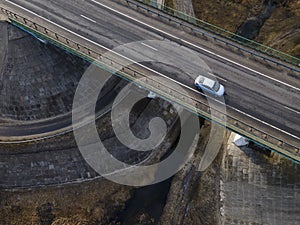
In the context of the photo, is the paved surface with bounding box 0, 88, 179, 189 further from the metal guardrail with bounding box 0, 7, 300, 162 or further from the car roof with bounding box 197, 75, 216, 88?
the car roof with bounding box 197, 75, 216, 88

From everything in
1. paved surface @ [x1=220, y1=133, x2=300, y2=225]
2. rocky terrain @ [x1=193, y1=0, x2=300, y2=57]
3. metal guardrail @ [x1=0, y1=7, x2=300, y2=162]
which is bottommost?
paved surface @ [x1=220, y1=133, x2=300, y2=225]

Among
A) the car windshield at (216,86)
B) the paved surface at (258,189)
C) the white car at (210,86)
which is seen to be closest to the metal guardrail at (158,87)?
the white car at (210,86)

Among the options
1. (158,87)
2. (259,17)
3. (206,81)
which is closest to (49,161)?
(158,87)

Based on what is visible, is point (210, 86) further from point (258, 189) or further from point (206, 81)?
point (258, 189)

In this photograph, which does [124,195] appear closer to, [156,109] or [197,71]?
[156,109]

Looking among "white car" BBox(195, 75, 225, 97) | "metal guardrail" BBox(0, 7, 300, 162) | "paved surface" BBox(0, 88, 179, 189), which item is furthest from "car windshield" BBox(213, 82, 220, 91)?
"paved surface" BBox(0, 88, 179, 189)

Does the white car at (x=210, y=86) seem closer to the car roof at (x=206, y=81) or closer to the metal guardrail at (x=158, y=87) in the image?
the car roof at (x=206, y=81)

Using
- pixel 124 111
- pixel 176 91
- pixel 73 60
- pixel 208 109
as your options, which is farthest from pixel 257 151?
pixel 73 60
